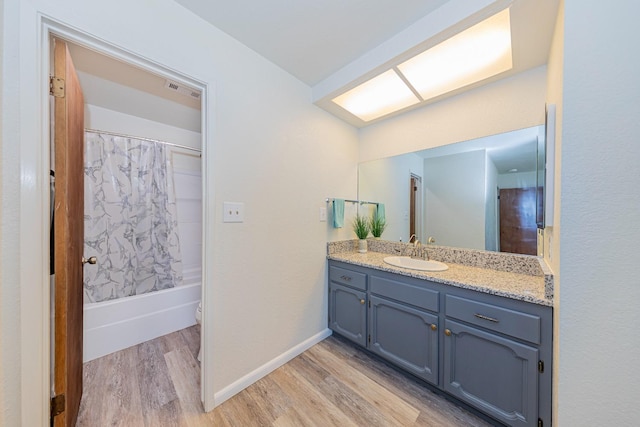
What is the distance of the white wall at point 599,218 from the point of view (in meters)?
0.77

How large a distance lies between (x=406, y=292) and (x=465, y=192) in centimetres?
98

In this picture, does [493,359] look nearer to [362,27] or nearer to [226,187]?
[226,187]

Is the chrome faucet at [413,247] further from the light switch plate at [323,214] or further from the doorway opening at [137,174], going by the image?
the doorway opening at [137,174]

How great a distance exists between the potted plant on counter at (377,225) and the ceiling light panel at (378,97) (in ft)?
3.37

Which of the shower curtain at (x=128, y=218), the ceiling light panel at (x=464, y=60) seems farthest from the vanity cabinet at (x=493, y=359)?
the shower curtain at (x=128, y=218)

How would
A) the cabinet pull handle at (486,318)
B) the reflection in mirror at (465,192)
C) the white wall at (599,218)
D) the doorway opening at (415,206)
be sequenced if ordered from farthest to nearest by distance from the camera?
the doorway opening at (415,206) → the reflection in mirror at (465,192) → the cabinet pull handle at (486,318) → the white wall at (599,218)

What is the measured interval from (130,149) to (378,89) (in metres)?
2.43

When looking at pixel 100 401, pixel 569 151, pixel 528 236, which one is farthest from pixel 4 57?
pixel 528 236

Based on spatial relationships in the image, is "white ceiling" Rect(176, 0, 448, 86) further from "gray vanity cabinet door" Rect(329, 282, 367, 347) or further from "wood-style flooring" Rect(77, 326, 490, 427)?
"wood-style flooring" Rect(77, 326, 490, 427)

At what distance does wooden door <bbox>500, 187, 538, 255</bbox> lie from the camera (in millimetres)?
1443

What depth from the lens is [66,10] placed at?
2.96 ft

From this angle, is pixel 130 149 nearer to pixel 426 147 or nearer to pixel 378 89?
pixel 378 89

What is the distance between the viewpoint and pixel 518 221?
4.96 feet

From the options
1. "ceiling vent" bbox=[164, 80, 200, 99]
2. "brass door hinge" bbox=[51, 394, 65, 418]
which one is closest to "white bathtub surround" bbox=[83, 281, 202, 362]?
"brass door hinge" bbox=[51, 394, 65, 418]
